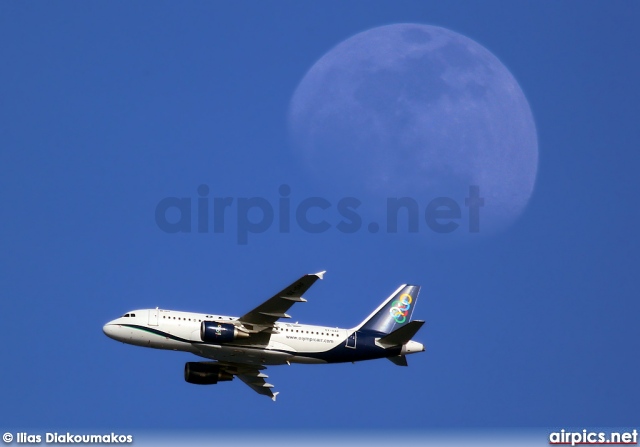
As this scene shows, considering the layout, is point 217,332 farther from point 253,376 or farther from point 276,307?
point 253,376

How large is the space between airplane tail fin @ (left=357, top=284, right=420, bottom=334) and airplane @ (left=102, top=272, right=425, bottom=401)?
0.24 feet

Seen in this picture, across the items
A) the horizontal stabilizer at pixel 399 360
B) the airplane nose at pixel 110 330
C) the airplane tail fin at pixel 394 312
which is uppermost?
the airplane tail fin at pixel 394 312

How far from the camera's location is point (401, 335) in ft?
359

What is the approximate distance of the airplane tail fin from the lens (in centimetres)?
11369

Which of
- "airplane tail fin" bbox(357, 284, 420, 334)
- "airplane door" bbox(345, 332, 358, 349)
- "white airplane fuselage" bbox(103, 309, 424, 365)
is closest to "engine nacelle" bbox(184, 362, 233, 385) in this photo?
"white airplane fuselage" bbox(103, 309, 424, 365)

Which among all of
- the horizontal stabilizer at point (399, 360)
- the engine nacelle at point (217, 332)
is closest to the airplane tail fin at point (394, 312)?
the horizontal stabilizer at point (399, 360)

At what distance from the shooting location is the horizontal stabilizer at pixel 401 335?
353ft

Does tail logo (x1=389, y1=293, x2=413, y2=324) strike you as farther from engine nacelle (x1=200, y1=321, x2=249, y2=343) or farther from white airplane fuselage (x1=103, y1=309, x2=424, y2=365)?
engine nacelle (x1=200, y1=321, x2=249, y2=343)

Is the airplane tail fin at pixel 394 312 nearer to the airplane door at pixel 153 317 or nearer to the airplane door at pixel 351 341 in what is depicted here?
the airplane door at pixel 351 341

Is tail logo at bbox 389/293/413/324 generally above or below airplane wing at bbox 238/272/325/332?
above

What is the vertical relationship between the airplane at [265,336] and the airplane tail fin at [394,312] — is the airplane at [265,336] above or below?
below

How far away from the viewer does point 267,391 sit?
389 feet

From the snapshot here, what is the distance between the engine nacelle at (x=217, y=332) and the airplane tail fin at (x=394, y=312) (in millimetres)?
10097

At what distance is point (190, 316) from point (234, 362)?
6559 mm
